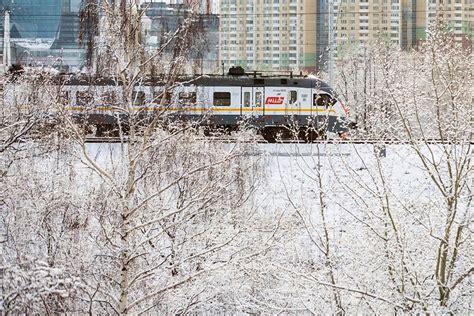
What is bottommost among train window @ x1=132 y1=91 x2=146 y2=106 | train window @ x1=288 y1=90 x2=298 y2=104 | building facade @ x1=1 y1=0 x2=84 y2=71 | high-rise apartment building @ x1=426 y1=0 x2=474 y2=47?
train window @ x1=132 y1=91 x2=146 y2=106

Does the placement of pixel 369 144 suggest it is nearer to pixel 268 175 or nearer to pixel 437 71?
pixel 437 71

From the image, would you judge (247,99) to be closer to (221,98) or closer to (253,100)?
(253,100)

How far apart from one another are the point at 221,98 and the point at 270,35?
684 inches

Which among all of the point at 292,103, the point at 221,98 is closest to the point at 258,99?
the point at 292,103

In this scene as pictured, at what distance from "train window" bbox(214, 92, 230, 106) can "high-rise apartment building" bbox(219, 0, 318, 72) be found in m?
15.5

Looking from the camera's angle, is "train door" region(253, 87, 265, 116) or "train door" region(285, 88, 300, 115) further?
"train door" region(253, 87, 265, 116)

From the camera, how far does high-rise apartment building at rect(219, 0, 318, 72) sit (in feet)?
129

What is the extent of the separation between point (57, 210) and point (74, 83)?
31.4ft

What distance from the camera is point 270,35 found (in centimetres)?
4031

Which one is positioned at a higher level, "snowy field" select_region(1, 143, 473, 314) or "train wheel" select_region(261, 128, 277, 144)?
"train wheel" select_region(261, 128, 277, 144)

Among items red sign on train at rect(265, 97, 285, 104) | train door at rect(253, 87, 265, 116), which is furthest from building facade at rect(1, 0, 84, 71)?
red sign on train at rect(265, 97, 285, 104)

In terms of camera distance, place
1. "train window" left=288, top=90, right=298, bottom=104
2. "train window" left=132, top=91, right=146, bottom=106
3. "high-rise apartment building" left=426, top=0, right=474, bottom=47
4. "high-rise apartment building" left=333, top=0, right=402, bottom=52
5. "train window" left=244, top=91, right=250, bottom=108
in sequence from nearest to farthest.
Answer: "train window" left=132, top=91, right=146, bottom=106
"train window" left=244, top=91, right=250, bottom=108
"train window" left=288, top=90, right=298, bottom=104
"high-rise apartment building" left=426, top=0, right=474, bottom=47
"high-rise apartment building" left=333, top=0, right=402, bottom=52

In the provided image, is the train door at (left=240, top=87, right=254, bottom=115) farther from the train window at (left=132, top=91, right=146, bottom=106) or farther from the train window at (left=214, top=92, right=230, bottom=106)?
the train window at (left=132, top=91, right=146, bottom=106)

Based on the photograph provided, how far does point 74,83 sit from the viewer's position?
2070 centimetres
